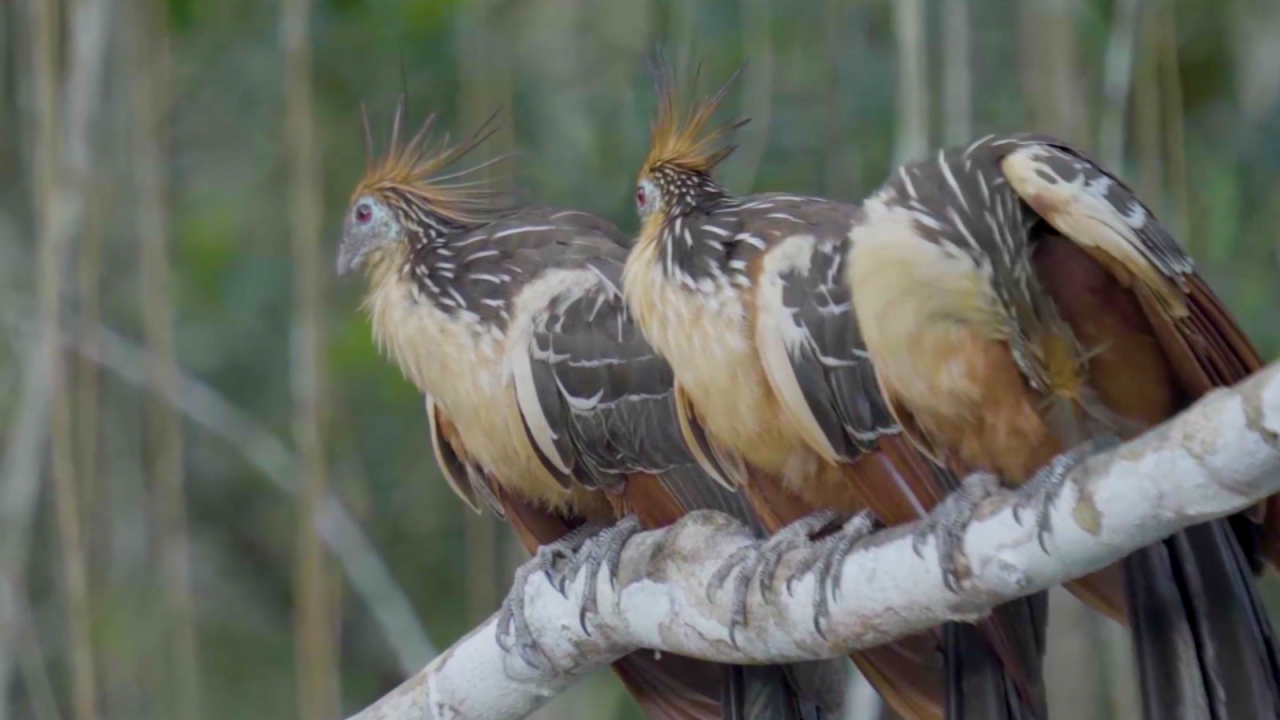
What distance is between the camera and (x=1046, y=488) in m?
1.91

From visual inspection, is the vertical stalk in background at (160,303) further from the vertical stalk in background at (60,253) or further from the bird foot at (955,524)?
the bird foot at (955,524)

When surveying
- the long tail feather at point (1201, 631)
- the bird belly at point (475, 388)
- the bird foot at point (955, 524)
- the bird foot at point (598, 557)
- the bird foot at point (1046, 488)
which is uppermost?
the bird belly at point (475, 388)

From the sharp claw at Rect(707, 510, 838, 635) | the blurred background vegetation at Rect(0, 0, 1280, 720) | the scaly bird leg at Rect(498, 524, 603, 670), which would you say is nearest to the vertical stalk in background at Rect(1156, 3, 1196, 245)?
the blurred background vegetation at Rect(0, 0, 1280, 720)

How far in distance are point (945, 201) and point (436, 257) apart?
3.32 ft

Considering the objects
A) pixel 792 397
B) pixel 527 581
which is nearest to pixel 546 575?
pixel 527 581

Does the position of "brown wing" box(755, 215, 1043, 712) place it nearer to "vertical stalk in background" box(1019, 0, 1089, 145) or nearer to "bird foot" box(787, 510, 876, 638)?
"bird foot" box(787, 510, 876, 638)

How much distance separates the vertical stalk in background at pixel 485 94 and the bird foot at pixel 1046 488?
143cm

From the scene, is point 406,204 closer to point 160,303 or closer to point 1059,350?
point 160,303

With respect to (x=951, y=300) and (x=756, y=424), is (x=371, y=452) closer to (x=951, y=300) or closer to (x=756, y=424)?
(x=756, y=424)

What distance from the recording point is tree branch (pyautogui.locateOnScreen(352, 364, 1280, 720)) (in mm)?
1700

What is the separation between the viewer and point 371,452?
194 inches

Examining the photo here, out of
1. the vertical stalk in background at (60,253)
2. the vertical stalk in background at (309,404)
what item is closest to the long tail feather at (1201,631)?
the vertical stalk in background at (309,404)

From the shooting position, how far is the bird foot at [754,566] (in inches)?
90.0

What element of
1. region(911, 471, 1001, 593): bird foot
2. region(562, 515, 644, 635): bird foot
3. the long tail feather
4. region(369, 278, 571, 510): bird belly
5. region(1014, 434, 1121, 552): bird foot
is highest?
region(369, 278, 571, 510): bird belly
